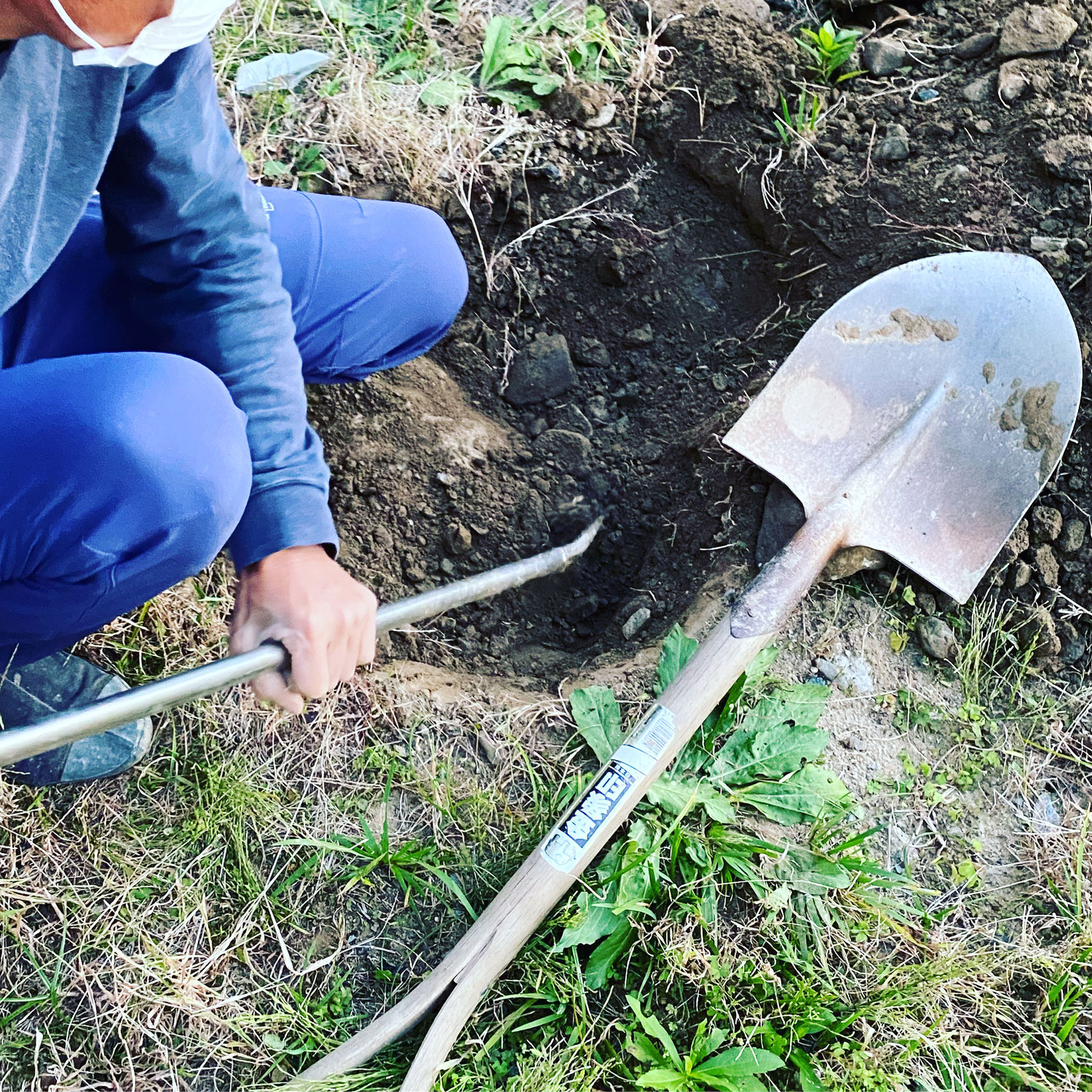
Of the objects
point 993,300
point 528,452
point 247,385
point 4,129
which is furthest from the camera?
point 528,452

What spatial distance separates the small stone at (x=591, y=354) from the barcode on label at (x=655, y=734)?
0.92 meters

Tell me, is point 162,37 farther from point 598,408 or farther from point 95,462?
point 598,408

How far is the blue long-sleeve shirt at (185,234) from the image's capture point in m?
1.14

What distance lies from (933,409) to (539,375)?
0.83 meters

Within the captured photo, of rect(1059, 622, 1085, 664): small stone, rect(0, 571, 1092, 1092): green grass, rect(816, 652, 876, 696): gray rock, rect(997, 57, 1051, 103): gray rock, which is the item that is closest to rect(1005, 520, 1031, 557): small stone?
rect(1059, 622, 1085, 664): small stone

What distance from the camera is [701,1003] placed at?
1.45 m

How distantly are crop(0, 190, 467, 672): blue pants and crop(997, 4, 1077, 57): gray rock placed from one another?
1.90 metres

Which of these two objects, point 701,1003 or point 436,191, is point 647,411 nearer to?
point 436,191

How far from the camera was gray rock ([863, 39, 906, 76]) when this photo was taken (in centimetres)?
218

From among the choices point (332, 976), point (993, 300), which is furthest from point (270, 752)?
point (993, 300)

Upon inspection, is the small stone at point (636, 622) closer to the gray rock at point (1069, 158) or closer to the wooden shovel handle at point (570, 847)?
the wooden shovel handle at point (570, 847)

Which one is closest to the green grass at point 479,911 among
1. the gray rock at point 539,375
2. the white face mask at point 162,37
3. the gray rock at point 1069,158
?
the gray rock at point 539,375

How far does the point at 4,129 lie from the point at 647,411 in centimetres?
134

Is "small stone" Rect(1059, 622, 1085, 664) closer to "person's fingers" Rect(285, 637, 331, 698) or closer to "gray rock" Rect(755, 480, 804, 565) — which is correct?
"gray rock" Rect(755, 480, 804, 565)
